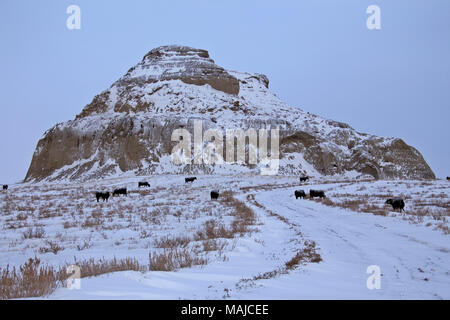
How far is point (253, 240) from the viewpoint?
8633 millimetres

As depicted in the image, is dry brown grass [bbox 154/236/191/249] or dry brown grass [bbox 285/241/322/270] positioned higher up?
dry brown grass [bbox 285/241/322/270]

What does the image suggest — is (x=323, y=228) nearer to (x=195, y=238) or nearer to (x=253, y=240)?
(x=253, y=240)

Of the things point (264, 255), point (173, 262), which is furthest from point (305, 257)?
point (173, 262)

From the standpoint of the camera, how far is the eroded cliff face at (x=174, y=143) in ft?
Result: 256

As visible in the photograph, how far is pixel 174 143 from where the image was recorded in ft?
258

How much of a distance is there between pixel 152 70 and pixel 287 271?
116 meters

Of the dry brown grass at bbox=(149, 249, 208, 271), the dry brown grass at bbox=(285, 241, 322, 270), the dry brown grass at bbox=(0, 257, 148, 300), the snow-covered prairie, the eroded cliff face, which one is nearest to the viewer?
the dry brown grass at bbox=(0, 257, 148, 300)

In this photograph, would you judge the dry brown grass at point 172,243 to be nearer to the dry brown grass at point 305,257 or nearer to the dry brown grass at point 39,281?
the dry brown grass at point 39,281

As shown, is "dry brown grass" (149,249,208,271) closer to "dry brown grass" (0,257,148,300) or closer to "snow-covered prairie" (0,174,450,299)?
Result: "snow-covered prairie" (0,174,450,299)

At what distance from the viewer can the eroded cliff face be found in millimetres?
78062

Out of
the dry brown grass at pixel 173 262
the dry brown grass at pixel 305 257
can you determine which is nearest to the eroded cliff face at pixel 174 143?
the dry brown grass at pixel 305 257

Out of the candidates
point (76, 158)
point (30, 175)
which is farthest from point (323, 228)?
point (30, 175)

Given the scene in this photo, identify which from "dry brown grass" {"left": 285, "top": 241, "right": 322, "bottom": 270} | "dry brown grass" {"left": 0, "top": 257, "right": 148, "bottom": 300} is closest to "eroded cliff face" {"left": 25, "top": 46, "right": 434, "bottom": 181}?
"dry brown grass" {"left": 285, "top": 241, "right": 322, "bottom": 270}
